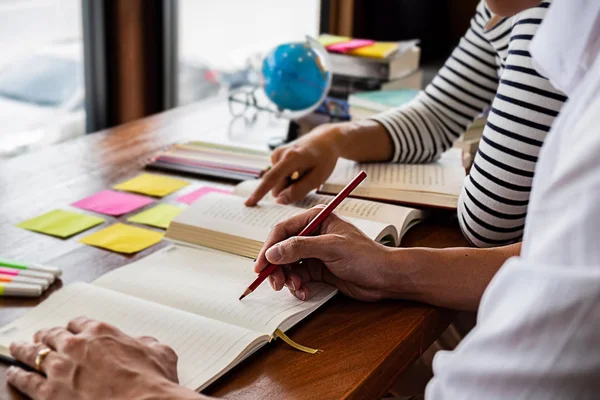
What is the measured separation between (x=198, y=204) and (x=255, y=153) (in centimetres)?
40

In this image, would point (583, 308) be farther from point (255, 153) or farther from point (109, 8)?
point (109, 8)

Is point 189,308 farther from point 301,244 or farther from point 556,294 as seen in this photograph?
point 556,294

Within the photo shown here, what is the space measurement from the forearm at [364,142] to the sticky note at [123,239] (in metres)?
0.40

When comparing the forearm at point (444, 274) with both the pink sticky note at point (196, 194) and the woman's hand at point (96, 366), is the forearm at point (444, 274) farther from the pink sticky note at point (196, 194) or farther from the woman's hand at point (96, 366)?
the pink sticky note at point (196, 194)

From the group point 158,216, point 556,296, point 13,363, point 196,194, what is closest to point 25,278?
point 13,363

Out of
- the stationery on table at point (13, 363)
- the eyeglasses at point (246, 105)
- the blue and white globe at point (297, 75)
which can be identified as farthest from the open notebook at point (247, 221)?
the eyeglasses at point (246, 105)

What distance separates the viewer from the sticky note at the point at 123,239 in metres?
1.15

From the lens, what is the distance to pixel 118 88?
2609mm

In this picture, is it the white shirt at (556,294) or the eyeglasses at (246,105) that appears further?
the eyeglasses at (246,105)

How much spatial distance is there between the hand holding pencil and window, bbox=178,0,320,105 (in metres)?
2.04

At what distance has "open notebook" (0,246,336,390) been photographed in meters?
0.85

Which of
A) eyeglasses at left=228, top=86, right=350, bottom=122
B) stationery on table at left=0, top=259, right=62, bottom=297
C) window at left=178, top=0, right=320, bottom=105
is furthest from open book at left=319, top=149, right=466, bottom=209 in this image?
window at left=178, top=0, right=320, bottom=105

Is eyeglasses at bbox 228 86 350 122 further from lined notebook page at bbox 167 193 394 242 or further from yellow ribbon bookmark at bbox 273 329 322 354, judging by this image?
yellow ribbon bookmark at bbox 273 329 322 354

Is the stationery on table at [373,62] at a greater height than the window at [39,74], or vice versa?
the stationery on table at [373,62]
